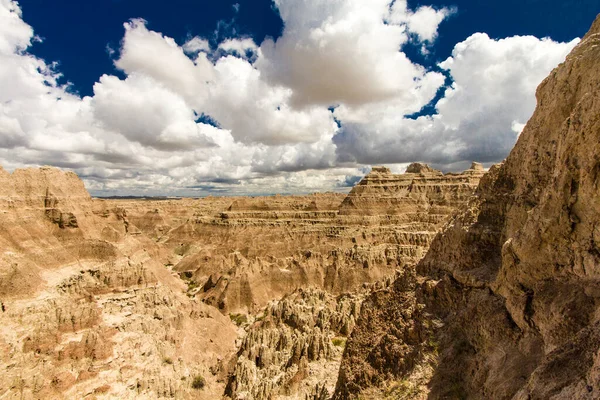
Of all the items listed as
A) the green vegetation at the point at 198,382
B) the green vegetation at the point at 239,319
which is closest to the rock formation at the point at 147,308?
the green vegetation at the point at 198,382

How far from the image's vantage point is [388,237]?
6450cm

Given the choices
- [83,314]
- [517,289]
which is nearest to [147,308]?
[83,314]

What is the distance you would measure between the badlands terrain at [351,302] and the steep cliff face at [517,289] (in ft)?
0.17

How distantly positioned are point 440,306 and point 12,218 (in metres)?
40.0

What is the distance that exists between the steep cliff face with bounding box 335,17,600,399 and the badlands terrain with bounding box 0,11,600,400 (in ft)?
0.17

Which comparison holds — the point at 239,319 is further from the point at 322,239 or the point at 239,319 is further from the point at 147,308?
the point at 322,239

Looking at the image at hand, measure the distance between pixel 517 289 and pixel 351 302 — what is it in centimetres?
2884

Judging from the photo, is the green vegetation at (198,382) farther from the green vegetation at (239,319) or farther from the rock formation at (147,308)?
the green vegetation at (239,319)

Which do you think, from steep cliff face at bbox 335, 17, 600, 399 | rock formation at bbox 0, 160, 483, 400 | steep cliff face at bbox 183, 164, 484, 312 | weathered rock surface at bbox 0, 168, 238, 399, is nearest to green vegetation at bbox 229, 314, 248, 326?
rock formation at bbox 0, 160, 483, 400

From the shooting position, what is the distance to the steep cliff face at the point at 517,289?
7.63 m

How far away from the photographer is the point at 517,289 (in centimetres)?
1014

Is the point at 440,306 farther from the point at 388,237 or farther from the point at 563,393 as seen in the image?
the point at 388,237

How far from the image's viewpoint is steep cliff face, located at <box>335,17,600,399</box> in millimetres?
7629

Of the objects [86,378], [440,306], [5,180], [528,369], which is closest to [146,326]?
[86,378]
